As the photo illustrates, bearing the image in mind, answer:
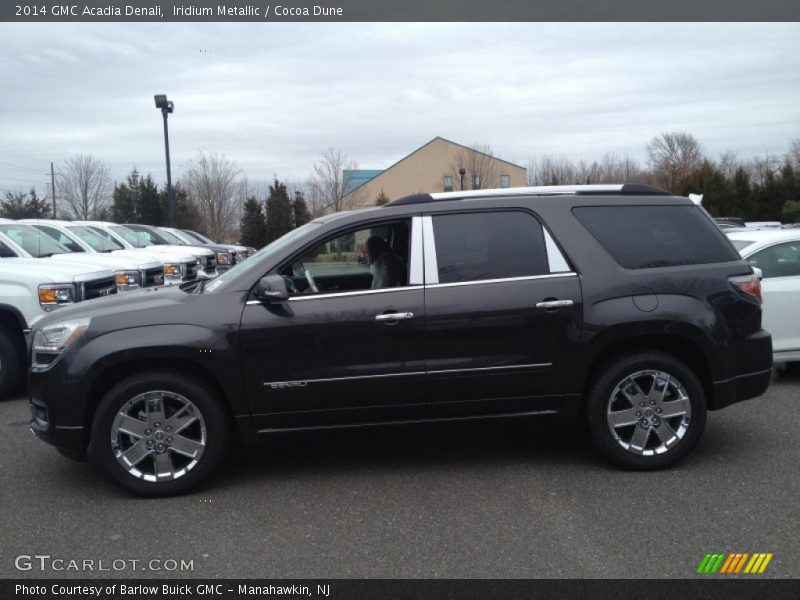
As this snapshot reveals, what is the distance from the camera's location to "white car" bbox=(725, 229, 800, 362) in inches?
285

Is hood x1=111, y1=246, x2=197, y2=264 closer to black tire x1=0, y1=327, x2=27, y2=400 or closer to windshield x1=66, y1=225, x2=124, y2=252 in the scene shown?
windshield x1=66, y1=225, x2=124, y2=252

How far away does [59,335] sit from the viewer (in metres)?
4.80

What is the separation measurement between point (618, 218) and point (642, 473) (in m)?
1.80

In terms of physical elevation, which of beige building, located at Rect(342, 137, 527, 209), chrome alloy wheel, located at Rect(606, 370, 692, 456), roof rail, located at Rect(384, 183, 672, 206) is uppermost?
beige building, located at Rect(342, 137, 527, 209)

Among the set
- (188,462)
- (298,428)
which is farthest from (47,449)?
(298,428)

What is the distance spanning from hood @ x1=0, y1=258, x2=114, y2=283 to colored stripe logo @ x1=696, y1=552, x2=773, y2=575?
6.71 m

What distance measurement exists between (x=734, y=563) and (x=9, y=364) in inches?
272

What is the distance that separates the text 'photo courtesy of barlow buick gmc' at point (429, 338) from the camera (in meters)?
4.68

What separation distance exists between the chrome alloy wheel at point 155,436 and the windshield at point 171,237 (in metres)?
16.4

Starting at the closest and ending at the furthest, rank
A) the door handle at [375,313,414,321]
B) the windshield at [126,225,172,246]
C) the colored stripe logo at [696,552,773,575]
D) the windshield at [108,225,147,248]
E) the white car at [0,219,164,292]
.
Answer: the colored stripe logo at [696,552,773,575], the door handle at [375,313,414,321], the white car at [0,219,164,292], the windshield at [108,225,147,248], the windshield at [126,225,172,246]

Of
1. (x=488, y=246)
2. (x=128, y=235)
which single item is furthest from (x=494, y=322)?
(x=128, y=235)

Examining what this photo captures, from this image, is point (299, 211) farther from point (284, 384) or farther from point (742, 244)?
point (284, 384)

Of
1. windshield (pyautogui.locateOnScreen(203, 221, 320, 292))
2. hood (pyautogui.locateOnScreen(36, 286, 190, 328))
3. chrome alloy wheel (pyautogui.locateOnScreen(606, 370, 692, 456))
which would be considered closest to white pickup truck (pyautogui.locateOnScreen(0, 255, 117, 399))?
hood (pyautogui.locateOnScreen(36, 286, 190, 328))
